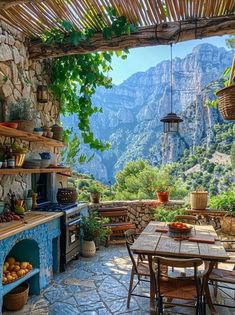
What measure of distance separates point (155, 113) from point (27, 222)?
42.7 m

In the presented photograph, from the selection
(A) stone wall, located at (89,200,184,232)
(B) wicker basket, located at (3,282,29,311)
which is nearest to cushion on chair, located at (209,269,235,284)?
(B) wicker basket, located at (3,282,29,311)

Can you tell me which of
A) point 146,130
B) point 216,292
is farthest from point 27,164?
point 146,130

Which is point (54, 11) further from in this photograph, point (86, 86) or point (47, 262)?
point (47, 262)

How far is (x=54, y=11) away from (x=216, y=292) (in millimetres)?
3655

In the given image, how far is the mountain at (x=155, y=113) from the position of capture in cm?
2809

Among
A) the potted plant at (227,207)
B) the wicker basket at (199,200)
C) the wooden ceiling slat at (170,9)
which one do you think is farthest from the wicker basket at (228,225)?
the wooden ceiling slat at (170,9)

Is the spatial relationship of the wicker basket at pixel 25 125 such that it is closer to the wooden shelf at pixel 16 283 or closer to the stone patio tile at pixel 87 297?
the wooden shelf at pixel 16 283

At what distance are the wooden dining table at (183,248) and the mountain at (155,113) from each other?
20.2 meters

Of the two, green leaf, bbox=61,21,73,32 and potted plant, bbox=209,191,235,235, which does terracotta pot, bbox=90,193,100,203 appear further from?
green leaf, bbox=61,21,73,32

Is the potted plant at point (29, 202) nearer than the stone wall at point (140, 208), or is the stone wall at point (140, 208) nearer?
the potted plant at point (29, 202)

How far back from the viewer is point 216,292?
3.23 m

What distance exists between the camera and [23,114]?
3.75m

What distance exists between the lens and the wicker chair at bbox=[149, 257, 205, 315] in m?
2.33

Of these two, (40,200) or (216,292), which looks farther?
(40,200)
